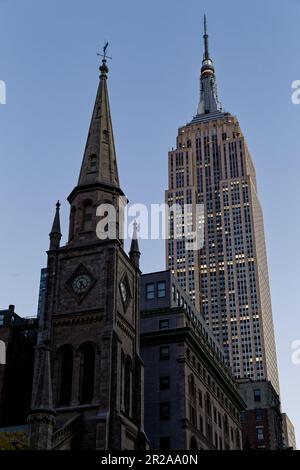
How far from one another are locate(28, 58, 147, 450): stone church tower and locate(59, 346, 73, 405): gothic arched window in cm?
9

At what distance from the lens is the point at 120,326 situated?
62.2m

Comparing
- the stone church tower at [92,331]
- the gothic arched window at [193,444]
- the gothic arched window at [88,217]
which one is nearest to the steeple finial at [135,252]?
the stone church tower at [92,331]

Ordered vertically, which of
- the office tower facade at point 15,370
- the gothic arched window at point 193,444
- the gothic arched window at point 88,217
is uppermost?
the gothic arched window at point 88,217

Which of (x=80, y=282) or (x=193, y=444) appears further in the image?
(x=193, y=444)

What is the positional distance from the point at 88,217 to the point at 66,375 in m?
16.1

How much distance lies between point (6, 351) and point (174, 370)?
1793 centimetres

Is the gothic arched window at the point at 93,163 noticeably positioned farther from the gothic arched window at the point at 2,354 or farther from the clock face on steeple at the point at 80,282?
the gothic arched window at the point at 2,354

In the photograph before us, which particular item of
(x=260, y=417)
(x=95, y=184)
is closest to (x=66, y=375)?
(x=95, y=184)

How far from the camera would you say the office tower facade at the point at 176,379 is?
73.5 m

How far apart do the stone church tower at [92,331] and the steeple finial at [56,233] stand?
0.10 metres

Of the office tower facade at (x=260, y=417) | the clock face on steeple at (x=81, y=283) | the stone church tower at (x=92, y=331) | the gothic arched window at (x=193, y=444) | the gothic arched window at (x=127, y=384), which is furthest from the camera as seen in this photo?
the office tower facade at (x=260, y=417)

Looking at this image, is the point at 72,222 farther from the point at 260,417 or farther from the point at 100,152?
the point at 260,417

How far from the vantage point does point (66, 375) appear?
6047 cm

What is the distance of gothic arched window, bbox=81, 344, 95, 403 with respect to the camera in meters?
58.5
